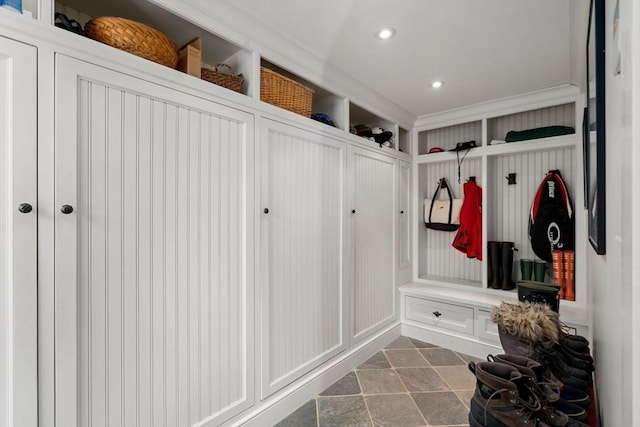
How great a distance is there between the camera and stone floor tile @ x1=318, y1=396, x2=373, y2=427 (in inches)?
72.3

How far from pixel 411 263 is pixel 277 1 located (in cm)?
283

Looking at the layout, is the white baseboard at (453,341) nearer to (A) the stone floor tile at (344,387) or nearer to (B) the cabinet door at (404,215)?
(B) the cabinet door at (404,215)

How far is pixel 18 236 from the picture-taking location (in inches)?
39.8

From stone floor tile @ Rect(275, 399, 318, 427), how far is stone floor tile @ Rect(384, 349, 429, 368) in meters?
0.90

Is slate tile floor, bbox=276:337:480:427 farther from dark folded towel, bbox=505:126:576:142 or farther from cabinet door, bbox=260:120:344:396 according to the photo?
dark folded towel, bbox=505:126:576:142

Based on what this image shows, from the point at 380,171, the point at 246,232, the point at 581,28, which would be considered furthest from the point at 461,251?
the point at 246,232

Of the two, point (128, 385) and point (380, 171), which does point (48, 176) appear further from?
point (380, 171)

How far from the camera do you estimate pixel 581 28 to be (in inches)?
61.4

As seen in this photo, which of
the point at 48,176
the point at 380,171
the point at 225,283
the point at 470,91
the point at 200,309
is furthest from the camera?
the point at 380,171

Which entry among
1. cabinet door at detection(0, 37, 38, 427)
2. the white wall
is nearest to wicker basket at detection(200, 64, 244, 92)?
cabinet door at detection(0, 37, 38, 427)

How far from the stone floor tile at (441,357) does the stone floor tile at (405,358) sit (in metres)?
0.07

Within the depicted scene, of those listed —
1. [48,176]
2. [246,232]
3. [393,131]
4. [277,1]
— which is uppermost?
[277,1]

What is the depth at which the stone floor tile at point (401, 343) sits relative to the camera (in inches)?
115

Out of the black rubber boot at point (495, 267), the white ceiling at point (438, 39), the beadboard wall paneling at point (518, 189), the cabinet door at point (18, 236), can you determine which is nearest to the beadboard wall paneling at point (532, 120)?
the beadboard wall paneling at point (518, 189)
